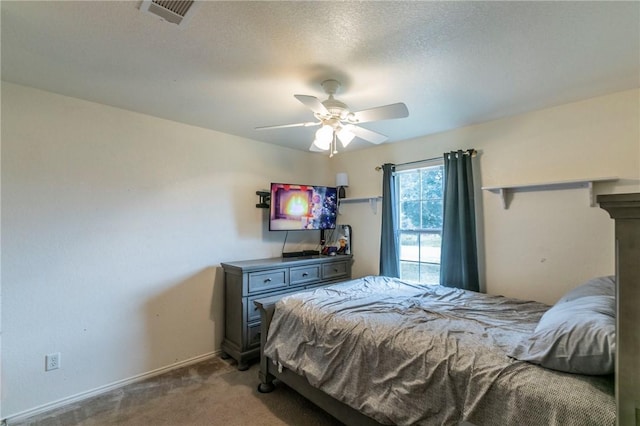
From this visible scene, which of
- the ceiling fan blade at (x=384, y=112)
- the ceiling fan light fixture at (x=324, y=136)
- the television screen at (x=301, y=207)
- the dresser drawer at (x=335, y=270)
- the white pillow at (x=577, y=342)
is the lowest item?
the dresser drawer at (x=335, y=270)

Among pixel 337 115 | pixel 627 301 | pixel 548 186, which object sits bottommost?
pixel 627 301

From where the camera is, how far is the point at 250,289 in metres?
2.84

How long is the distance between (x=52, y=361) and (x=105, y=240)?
0.93 m

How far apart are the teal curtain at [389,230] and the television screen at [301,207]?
69 cm

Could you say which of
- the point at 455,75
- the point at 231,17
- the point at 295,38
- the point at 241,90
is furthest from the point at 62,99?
the point at 455,75

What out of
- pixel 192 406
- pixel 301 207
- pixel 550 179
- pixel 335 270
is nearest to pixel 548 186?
pixel 550 179

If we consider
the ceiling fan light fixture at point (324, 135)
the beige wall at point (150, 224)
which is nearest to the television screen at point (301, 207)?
the beige wall at point (150, 224)

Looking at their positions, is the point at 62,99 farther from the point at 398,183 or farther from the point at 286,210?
the point at 398,183

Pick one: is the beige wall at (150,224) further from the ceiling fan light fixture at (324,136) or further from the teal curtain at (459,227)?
the ceiling fan light fixture at (324,136)

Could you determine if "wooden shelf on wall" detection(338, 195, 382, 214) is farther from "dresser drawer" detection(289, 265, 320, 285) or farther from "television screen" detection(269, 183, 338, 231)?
"dresser drawer" detection(289, 265, 320, 285)

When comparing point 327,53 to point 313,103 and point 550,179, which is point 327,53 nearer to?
point 313,103

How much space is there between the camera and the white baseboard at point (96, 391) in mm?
2057

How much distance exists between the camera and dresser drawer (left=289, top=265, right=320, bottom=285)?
3.19m

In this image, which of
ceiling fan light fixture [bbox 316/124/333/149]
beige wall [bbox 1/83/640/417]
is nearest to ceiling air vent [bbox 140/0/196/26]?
ceiling fan light fixture [bbox 316/124/333/149]
